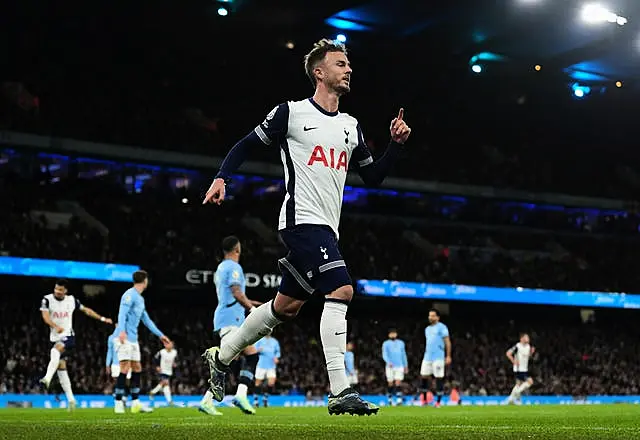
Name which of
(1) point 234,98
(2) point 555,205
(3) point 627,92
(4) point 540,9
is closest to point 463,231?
(2) point 555,205

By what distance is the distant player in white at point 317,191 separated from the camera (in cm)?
660

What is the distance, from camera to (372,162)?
756 centimetres

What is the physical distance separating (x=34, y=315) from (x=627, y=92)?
26391 millimetres

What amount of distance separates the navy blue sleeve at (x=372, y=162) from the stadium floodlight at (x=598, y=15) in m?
24.4

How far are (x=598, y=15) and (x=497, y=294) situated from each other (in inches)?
539

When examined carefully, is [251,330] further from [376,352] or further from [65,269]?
[376,352]

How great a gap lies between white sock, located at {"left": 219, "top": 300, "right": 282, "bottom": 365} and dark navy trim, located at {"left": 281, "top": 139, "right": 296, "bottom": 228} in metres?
0.79

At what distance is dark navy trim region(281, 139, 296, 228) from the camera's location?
681cm

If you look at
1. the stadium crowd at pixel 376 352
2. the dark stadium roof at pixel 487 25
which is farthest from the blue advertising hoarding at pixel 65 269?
the dark stadium roof at pixel 487 25

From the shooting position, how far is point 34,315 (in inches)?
1240

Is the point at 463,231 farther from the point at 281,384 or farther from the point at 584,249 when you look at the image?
the point at 281,384

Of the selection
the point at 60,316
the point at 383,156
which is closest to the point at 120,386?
the point at 60,316

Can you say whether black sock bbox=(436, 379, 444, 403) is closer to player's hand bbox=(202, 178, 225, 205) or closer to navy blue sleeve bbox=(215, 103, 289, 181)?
navy blue sleeve bbox=(215, 103, 289, 181)

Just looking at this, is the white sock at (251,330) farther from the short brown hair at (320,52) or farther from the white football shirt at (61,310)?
the white football shirt at (61,310)
